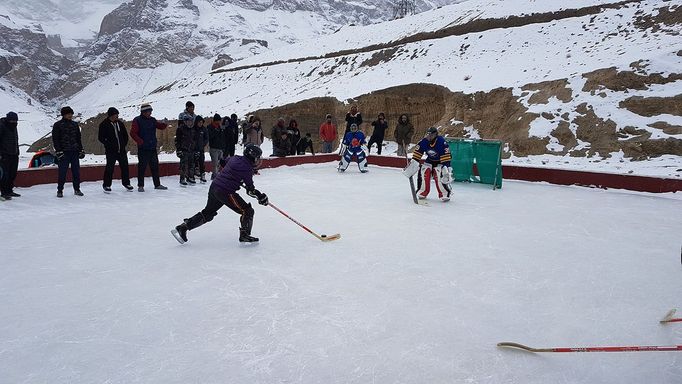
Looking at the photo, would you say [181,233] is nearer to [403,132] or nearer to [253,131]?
[253,131]

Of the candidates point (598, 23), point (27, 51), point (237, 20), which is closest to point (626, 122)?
point (598, 23)

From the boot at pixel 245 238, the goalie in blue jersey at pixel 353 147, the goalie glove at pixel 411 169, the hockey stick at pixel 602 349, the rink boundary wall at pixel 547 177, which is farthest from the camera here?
the goalie in blue jersey at pixel 353 147

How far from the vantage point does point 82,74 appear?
151 m

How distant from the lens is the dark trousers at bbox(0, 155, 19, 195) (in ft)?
24.2

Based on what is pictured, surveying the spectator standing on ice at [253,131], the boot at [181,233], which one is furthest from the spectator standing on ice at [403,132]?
the boot at [181,233]

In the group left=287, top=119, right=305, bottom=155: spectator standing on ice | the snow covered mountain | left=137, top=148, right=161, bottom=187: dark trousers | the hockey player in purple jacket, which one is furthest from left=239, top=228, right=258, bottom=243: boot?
the snow covered mountain

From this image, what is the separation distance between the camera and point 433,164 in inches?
342

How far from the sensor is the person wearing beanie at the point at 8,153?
7.35 m

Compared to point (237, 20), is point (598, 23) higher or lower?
lower

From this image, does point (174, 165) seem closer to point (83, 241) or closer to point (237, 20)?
point (83, 241)

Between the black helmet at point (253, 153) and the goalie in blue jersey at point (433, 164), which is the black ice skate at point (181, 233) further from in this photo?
the goalie in blue jersey at point (433, 164)

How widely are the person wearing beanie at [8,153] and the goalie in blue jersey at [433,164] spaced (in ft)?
22.1

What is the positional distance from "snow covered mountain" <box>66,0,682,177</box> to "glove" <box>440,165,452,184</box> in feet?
18.2

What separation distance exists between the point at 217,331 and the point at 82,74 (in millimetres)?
175995
